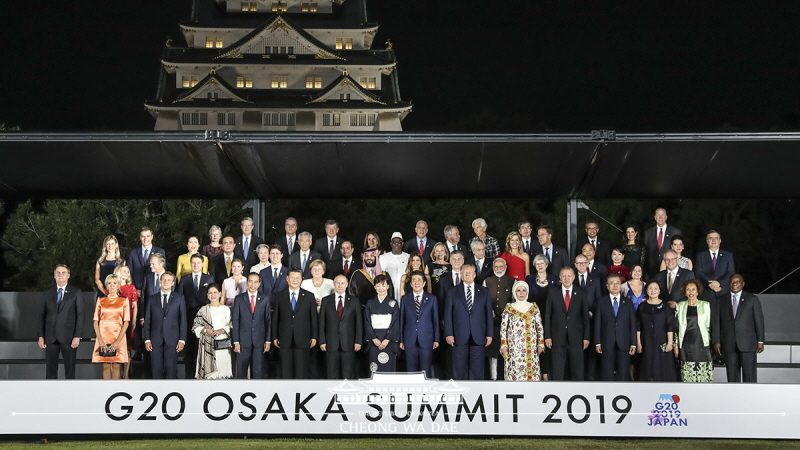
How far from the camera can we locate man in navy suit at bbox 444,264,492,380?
10.1 metres

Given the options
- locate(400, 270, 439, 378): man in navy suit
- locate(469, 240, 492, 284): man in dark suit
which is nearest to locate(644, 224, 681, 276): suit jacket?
locate(469, 240, 492, 284): man in dark suit

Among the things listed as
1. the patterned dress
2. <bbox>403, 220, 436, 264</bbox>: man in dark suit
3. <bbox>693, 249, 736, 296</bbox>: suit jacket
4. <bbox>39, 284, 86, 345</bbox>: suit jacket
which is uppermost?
<bbox>403, 220, 436, 264</bbox>: man in dark suit

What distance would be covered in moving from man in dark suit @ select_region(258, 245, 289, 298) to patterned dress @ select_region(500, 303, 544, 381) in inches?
104

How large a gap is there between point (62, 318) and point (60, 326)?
0.09m

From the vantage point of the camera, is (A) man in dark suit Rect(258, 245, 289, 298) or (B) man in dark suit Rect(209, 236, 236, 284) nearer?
(A) man in dark suit Rect(258, 245, 289, 298)

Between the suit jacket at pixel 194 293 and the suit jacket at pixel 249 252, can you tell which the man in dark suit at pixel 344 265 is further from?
the suit jacket at pixel 194 293

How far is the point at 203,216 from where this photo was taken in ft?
106

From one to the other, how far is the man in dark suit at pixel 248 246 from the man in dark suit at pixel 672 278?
478 centimetres

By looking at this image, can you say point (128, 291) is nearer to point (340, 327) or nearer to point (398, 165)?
point (340, 327)

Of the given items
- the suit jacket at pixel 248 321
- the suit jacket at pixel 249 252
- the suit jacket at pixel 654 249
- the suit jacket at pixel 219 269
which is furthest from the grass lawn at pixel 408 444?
the suit jacket at pixel 654 249

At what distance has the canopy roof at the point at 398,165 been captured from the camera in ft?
36.2

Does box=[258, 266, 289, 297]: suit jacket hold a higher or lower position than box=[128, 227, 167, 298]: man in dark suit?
lower

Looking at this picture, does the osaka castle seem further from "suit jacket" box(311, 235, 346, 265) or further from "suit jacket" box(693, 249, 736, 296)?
"suit jacket" box(693, 249, 736, 296)

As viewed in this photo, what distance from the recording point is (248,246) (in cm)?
1144
